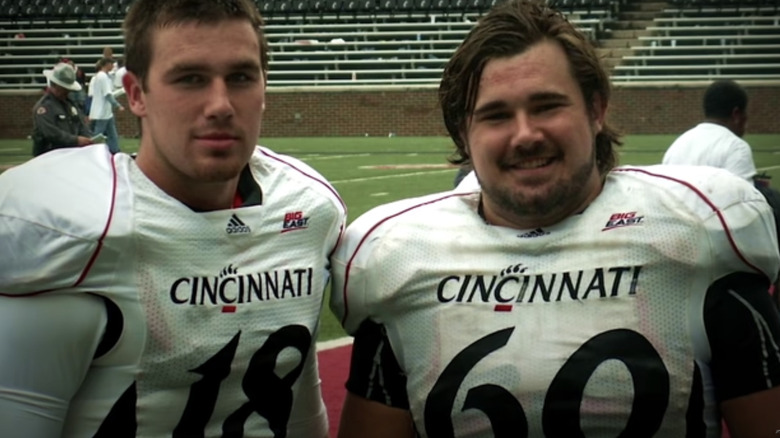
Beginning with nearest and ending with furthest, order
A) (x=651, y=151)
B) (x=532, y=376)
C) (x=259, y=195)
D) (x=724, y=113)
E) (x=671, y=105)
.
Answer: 1. (x=532, y=376)
2. (x=259, y=195)
3. (x=724, y=113)
4. (x=651, y=151)
5. (x=671, y=105)

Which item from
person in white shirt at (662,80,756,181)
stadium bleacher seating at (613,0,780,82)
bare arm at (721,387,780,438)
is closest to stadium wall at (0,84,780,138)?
stadium bleacher seating at (613,0,780,82)

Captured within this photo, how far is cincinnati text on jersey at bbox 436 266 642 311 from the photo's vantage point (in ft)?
8.43

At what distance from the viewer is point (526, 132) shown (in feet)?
8.32

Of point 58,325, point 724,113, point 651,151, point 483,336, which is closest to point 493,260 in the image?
point 483,336

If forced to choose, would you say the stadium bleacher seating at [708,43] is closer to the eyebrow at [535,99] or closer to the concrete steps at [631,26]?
the concrete steps at [631,26]

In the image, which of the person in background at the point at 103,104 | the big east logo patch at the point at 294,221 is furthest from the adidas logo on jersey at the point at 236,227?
the person in background at the point at 103,104

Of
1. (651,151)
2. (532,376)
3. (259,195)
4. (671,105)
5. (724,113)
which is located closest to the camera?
(532,376)

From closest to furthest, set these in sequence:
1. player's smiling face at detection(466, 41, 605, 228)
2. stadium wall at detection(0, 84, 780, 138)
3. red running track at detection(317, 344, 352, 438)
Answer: player's smiling face at detection(466, 41, 605, 228)
red running track at detection(317, 344, 352, 438)
stadium wall at detection(0, 84, 780, 138)

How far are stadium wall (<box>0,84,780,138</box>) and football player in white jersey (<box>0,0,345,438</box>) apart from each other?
23.3 meters

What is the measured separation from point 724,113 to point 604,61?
17.0 ft

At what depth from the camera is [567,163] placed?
2.59m

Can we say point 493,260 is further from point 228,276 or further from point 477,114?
point 228,276

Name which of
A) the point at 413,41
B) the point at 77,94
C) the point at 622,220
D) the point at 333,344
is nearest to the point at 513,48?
the point at 622,220

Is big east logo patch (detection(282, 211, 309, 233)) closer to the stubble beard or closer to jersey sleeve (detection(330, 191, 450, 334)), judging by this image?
jersey sleeve (detection(330, 191, 450, 334))
